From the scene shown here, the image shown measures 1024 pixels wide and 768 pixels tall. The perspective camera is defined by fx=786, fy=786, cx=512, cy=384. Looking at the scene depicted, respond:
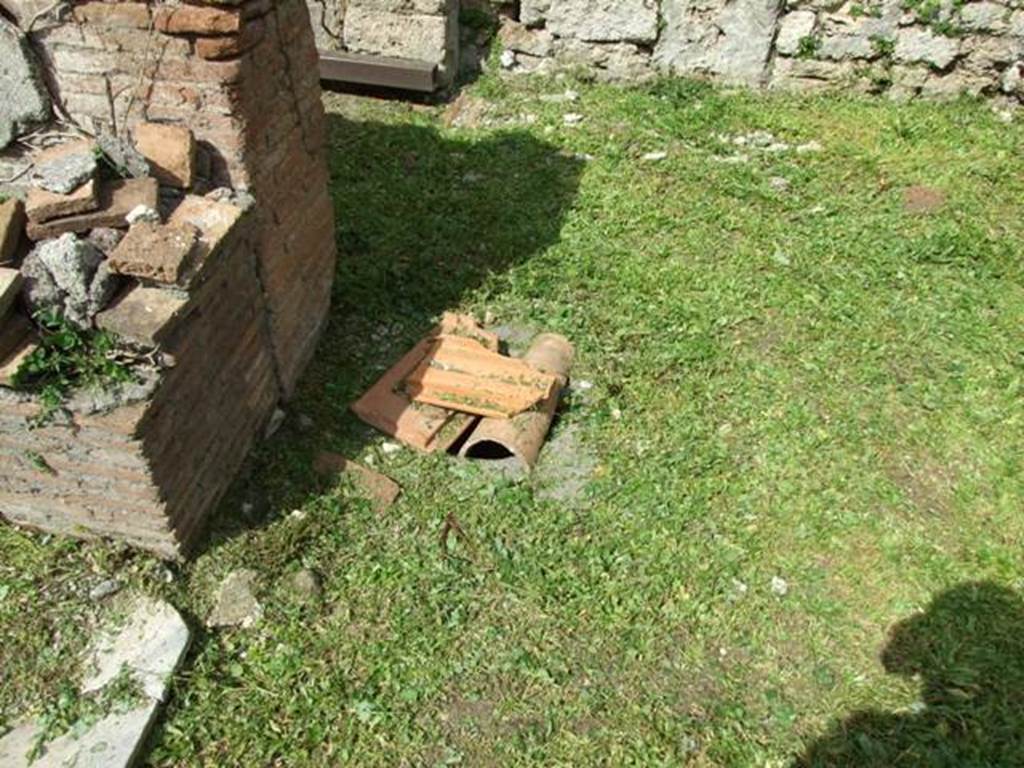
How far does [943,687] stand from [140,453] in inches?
121

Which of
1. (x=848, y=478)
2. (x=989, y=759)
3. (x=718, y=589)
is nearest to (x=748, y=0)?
(x=848, y=478)

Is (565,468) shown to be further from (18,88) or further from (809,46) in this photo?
(809,46)

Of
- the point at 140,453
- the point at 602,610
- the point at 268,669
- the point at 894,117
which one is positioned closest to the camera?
the point at 140,453

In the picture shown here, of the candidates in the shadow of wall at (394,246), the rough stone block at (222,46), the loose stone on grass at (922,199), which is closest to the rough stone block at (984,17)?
the loose stone on grass at (922,199)

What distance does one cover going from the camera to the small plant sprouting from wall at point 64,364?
2678mm

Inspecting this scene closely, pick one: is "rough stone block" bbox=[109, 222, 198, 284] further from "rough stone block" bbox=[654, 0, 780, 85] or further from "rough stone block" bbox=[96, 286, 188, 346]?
"rough stone block" bbox=[654, 0, 780, 85]

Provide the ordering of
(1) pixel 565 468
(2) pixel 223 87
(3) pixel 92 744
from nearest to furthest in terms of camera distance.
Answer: (3) pixel 92 744, (2) pixel 223 87, (1) pixel 565 468

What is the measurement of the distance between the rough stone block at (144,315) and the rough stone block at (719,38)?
5.72 metres

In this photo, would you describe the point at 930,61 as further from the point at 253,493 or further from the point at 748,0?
the point at 253,493

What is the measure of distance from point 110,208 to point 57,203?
171mm

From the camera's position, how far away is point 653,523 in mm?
3520

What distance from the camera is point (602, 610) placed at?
3.20m

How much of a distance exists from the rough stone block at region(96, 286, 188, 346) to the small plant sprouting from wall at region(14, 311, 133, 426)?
0.06m

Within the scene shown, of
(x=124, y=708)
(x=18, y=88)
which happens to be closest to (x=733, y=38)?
(x=18, y=88)
